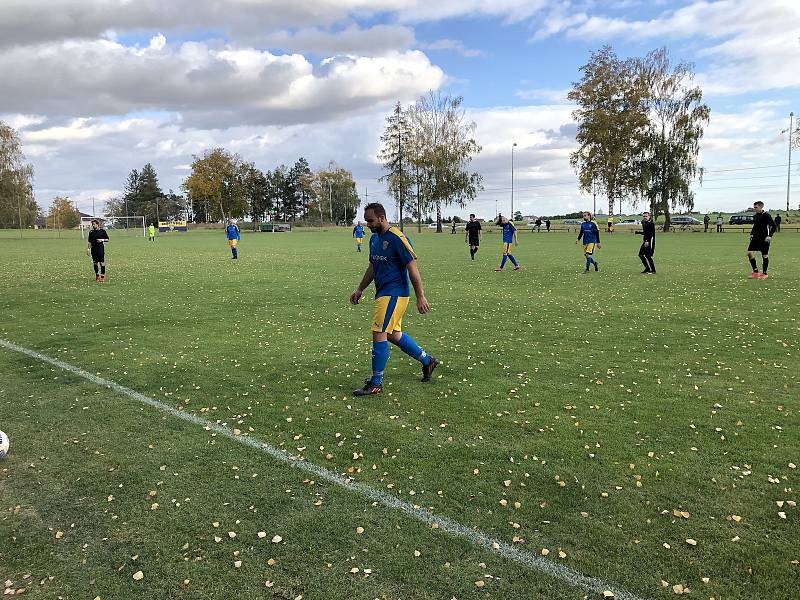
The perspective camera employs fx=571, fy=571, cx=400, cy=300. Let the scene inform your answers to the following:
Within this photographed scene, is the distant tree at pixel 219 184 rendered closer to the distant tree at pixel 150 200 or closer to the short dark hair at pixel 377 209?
the distant tree at pixel 150 200

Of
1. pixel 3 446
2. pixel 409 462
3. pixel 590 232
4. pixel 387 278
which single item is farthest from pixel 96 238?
pixel 409 462

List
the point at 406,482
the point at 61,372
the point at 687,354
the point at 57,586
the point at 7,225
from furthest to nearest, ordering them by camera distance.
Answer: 1. the point at 7,225
2. the point at 687,354
3. the point at 61,372
4. the point at 406,482
5. the point at 57,586

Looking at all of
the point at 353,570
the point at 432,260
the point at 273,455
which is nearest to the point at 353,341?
the point at 273,455

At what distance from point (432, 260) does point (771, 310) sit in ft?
50.6

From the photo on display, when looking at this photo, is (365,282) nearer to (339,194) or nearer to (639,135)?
(639,135)

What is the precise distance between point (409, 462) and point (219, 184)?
93.4 m

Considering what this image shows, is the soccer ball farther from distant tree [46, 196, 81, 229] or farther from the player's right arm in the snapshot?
distant tree [46, 196, 81, 229]

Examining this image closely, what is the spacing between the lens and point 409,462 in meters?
4.48

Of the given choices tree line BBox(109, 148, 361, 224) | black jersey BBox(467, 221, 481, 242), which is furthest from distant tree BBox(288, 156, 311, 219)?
black jersey BBox(467, 221, 481, 242)

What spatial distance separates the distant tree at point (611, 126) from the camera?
55.6 metres

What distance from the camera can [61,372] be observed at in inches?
280

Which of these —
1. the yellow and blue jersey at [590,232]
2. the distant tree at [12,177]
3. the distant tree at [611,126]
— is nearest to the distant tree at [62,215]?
the distant tree at [12,177]

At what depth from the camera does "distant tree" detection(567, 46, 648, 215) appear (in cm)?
5562

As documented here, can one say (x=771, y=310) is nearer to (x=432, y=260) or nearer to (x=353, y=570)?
Answer: (x=353, y=570)
